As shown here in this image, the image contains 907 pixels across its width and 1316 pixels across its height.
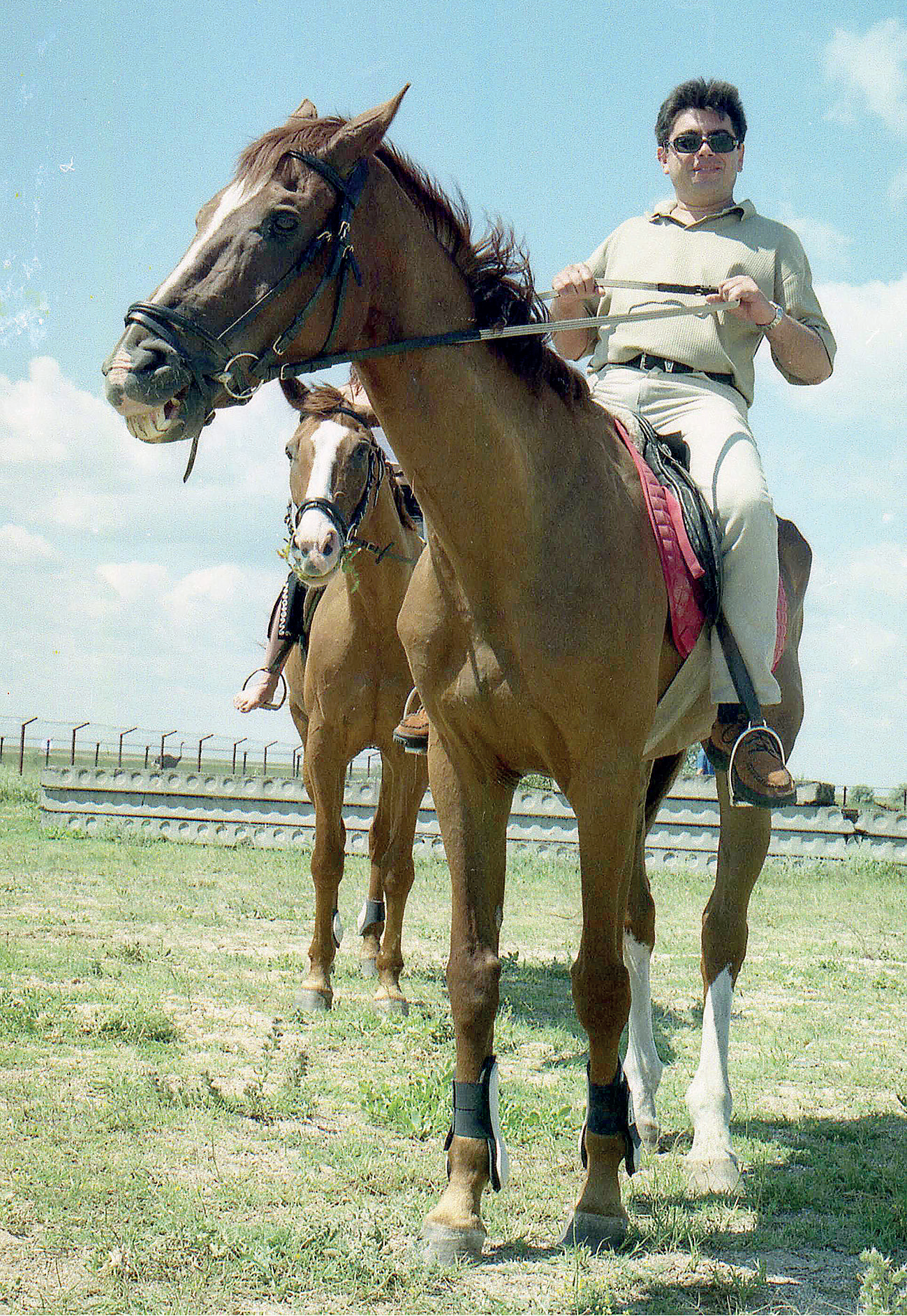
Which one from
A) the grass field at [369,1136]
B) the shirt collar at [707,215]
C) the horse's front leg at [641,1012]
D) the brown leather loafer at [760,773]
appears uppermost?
the shirt collar at [707,215]

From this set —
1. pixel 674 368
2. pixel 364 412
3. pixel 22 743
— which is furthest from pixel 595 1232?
pixel 22 743

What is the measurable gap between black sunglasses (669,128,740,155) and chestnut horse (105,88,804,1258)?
1423 mm

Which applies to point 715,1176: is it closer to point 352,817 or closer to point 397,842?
point 397,842

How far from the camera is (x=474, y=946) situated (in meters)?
3.43

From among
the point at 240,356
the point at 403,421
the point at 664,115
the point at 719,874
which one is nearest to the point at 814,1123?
the point at 719,874

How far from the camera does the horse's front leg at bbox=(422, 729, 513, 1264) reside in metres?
3.38

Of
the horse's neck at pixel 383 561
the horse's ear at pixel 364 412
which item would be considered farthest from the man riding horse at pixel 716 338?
the horse's neck at pixel 383 561

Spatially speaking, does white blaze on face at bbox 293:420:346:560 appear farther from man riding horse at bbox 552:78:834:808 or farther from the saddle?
the saddle

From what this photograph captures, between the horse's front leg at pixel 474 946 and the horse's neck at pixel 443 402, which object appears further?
the horse's front leg at pixel 474 946

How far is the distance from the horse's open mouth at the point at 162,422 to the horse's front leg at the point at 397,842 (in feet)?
13.8

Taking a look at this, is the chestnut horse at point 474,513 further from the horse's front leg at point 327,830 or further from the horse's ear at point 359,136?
the horse's front leg at point 327,830

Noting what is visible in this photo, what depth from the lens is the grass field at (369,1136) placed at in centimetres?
295

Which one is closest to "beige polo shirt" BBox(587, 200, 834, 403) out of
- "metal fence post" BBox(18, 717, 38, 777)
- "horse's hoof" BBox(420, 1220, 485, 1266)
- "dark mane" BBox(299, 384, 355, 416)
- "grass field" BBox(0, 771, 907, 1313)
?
"dark mane" BBox(299, 384, 355, 416)

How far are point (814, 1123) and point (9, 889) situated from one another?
769 cm
